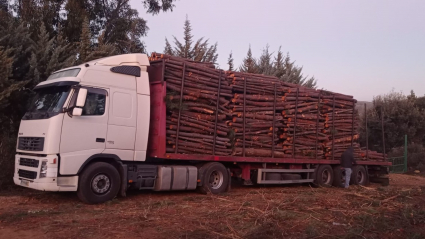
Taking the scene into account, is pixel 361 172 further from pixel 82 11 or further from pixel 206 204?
pixel 82 11

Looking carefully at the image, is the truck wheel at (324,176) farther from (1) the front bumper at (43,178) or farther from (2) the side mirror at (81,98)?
(2) the side mirror at (81,98)

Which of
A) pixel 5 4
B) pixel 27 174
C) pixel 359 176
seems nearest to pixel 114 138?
pixel 27 174

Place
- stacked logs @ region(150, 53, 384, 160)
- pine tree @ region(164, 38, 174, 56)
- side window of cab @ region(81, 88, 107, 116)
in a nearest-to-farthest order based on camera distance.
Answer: side window of cab @ region(81, 88, 107, 116), stacked logs @ region(150, 53, 384, 160), pine tree @ region(164, 38, 174, 56)

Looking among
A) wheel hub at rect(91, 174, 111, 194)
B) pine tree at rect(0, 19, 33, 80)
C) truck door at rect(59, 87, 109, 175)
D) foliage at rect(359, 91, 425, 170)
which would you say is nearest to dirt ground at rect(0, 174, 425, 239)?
wheel hub at rect(91, 174, 111, 194)

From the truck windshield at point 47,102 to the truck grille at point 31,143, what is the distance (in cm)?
54

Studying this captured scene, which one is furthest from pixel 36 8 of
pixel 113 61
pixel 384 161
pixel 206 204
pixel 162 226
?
pixel 384 161

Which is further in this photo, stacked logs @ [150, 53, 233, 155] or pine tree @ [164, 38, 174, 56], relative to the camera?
pine tree @ [164, 38, 174, 56]

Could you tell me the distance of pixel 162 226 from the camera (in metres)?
7.63

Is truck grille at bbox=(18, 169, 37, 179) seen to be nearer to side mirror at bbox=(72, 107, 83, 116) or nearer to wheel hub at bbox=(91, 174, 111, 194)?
wheel hub at bbox=(91, 174, 111, 194)

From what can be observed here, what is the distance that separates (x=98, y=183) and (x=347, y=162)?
1002 centimetres

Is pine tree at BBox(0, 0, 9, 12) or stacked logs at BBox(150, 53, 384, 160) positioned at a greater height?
pine tree at BBox(0, 0, 9, 12)

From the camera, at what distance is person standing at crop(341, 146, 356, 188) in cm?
1577

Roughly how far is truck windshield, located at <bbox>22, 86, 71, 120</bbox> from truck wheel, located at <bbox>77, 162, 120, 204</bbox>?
5.32 feet

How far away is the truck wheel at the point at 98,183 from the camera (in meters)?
9.66
